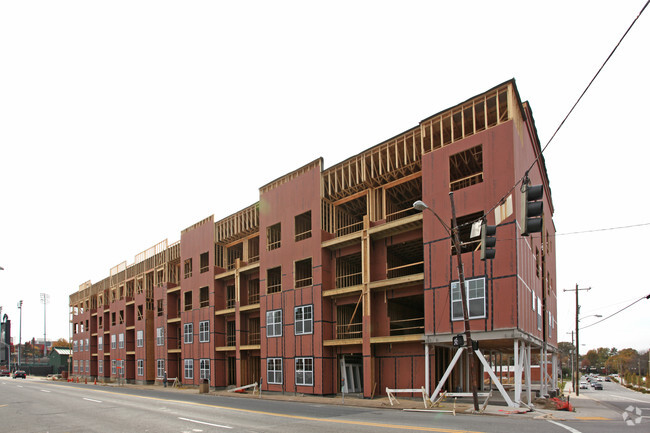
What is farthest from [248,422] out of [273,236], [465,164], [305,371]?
[273,236]

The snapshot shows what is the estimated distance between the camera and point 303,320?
35.9 meters

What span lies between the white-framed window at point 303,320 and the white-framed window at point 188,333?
18869mm

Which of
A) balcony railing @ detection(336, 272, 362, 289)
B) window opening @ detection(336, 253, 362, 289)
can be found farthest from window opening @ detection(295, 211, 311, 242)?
balcony railing @ detection(336, 272, 362, 289)

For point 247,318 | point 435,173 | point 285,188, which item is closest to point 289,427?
point 435,173

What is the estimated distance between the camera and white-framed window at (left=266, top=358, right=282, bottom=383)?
37.6m

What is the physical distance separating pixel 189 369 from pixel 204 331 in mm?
5351

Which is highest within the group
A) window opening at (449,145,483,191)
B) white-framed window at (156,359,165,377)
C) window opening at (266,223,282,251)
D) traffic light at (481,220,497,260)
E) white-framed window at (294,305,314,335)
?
window opening at (449,145,483,191)

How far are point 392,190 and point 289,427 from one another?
21.0 m

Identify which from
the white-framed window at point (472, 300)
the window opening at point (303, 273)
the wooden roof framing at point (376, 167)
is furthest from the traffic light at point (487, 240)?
the window opening at point (303, 273)

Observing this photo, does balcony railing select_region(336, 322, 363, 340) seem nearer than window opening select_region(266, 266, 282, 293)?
Yes

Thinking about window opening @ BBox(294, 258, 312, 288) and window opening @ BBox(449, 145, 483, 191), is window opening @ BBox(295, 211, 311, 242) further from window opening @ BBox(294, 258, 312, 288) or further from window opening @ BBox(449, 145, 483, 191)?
window opening @ BBox(449, 145, 483, 191)

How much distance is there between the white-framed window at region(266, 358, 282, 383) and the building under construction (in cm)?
13

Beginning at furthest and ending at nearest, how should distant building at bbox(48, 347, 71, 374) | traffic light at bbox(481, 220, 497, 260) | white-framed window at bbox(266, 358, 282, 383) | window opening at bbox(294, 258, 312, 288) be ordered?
1. distant building at bbox(48, 347, 71, 374)
2. white-framed window at bbox(266, 358, 282, 383)
3. window opening at bbox(294, 258, 312, 288)
4. traffic light at bbox(481, 220, 497, 260)

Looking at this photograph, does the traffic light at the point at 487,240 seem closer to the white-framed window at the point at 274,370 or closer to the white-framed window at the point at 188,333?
the white-framed window at the point at 274,370
